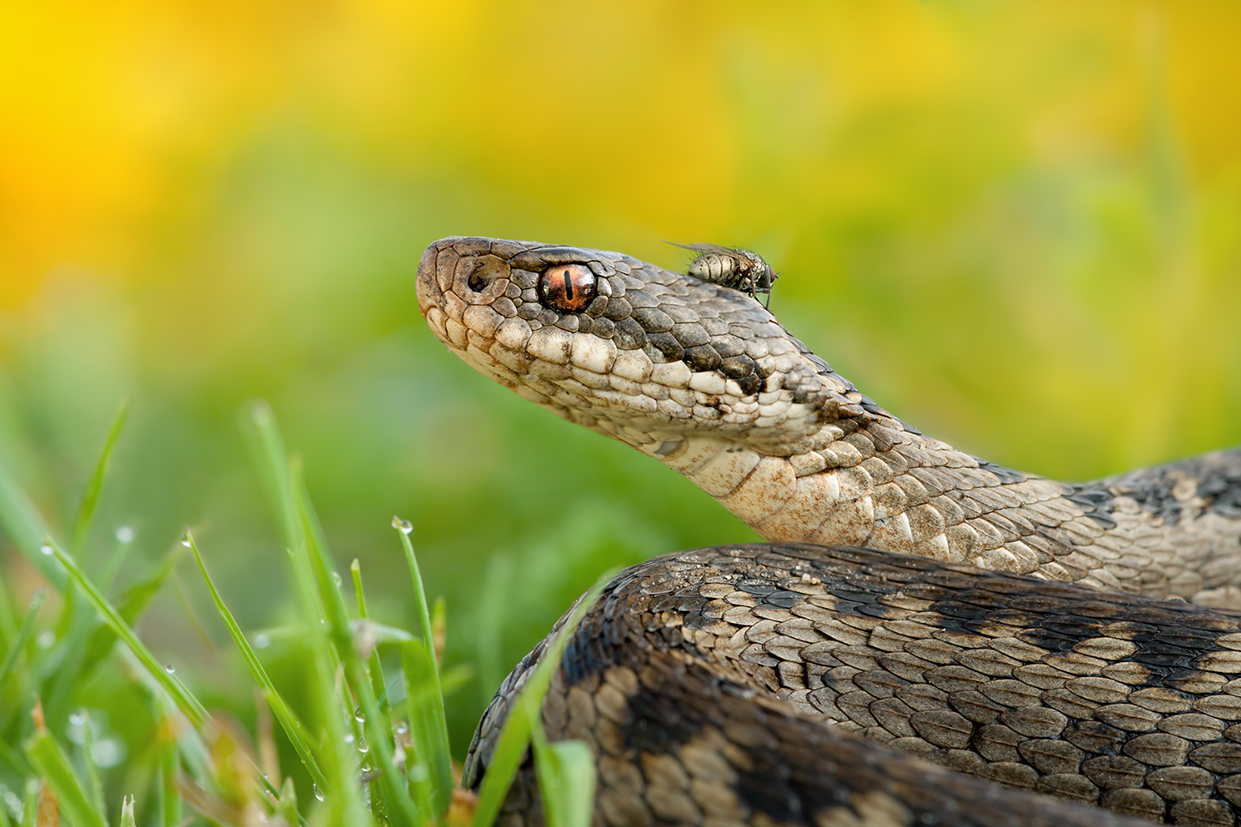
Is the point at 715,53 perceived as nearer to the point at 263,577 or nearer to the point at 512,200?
the point at 512,200

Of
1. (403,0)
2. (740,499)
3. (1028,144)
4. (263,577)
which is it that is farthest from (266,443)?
(403,0)

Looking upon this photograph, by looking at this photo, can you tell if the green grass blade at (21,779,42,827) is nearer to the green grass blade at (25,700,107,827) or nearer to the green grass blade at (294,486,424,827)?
the green grass blade at (25,700,107,827)

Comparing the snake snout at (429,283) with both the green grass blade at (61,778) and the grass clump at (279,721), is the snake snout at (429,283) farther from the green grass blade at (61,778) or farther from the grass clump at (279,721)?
the green grass blade at (61,778)

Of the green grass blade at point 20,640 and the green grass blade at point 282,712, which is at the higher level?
the green grass blade at point 282,712

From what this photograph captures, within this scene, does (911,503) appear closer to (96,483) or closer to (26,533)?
(96,483)

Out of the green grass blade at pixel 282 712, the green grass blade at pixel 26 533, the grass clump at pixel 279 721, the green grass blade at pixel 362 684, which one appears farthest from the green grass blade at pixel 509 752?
the green grass blade at pixel 26 533

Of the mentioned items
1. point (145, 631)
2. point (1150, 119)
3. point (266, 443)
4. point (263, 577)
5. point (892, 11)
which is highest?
point (892, 11)

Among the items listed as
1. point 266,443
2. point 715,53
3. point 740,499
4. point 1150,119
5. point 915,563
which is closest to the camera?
point 266,443

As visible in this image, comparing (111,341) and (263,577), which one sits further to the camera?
(111,341)
